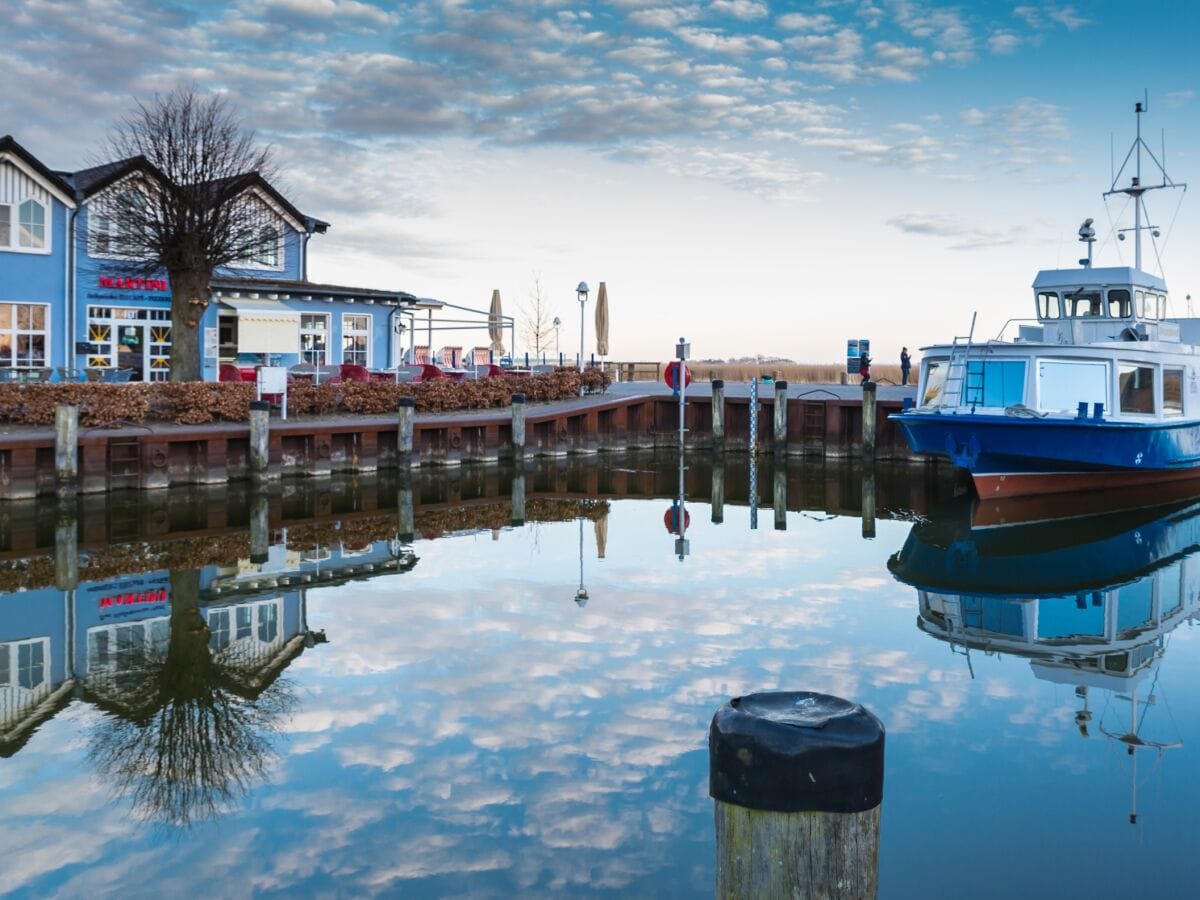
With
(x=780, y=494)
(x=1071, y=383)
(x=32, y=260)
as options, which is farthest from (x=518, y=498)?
(x=32, y=260)

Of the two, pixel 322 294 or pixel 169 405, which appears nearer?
pixel 169 405

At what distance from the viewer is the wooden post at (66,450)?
20062mm

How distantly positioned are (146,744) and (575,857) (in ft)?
12.2

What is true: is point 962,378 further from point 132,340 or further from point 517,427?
point 132,340

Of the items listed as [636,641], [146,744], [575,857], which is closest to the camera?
[575,857]

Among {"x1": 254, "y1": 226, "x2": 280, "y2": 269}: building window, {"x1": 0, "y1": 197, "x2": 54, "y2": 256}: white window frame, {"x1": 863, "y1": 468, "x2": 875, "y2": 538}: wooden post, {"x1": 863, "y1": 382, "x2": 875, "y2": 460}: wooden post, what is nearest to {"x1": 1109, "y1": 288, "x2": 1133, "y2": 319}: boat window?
{"x1": 863, "y1": 468, "x2": 875, "y2": 538}: wooden post

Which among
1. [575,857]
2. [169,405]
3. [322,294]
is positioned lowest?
[575,857]

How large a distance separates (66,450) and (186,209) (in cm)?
946

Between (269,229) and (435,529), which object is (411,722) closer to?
(435,529)

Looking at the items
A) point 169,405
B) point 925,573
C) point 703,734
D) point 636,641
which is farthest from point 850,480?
point 703,734

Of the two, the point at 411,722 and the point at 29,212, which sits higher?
the point at 29,212

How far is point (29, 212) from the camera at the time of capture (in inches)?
1177

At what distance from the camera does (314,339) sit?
3441 cm

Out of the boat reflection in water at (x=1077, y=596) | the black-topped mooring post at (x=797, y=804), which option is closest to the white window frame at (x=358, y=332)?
the boat reflection in water at (x=1077, y=596)
